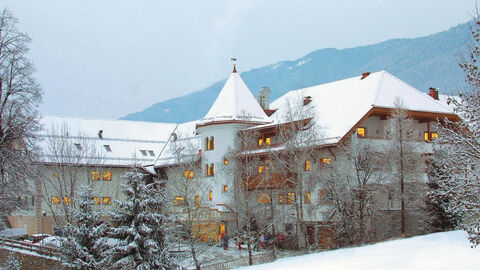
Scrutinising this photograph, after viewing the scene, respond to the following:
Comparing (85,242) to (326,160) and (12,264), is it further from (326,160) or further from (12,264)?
(326,160)

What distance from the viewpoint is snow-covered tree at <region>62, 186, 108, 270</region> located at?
1090 inches

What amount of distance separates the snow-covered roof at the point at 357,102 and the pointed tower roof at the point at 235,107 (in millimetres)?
3379

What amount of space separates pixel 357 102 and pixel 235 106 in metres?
13.1

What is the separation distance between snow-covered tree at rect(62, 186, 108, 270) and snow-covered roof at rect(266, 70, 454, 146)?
743 inches

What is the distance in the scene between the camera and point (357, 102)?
45.4 metres

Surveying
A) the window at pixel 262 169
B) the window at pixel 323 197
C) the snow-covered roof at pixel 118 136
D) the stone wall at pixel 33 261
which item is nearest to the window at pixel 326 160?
the window at pixel 323 197

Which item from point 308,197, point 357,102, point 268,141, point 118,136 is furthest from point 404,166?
point 118,136

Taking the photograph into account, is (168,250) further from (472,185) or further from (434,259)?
(472,185)

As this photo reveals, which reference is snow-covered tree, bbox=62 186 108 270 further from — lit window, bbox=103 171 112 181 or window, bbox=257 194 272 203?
lit window, bbox=103 171 112 181

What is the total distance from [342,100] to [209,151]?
14.5 meters

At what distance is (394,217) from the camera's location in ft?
142

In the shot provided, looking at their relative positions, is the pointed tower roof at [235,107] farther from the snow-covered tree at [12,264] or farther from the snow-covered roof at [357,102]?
the snow-covered tree at [12,264]

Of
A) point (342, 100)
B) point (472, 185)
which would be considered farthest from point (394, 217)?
point (472, 185)

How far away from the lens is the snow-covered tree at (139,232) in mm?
25953
